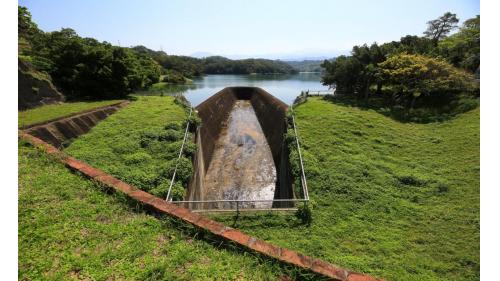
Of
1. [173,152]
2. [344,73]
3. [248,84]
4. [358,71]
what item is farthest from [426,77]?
[248,84]

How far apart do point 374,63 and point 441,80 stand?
6462 millimetres

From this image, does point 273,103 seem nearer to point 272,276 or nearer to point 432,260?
point 432,260

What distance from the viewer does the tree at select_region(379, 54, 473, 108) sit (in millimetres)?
20672

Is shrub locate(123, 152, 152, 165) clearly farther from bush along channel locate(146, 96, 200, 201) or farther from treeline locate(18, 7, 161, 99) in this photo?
treeline locate(18, 7, 161, 99)

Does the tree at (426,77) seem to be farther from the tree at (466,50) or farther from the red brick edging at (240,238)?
the red brick edging at (240,238)

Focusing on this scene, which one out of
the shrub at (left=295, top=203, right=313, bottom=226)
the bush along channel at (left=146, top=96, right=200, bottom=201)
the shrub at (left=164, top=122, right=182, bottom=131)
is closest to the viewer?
the shrub at (left=295, top=203, right=313, bottom=226)

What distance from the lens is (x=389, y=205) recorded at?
30.8 ft

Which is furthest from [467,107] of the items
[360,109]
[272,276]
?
[272,276]

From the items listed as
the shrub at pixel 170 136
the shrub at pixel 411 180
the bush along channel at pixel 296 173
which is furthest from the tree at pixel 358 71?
the shrub at pixel 170 136

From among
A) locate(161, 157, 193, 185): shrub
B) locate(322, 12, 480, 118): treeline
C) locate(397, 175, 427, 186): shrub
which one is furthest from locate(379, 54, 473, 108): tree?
locate(161, 157, 193, 185): shrub

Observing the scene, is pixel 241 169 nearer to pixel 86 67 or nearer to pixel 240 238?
pixel 240 238

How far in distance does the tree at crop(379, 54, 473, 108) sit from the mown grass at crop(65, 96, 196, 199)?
735 inches

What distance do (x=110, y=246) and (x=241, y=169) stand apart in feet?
40.2

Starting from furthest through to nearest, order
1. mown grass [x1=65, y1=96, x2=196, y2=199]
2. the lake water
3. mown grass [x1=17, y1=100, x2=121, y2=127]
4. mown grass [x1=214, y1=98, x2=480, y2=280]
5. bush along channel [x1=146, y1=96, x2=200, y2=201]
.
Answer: the lake water
mown grass [x1=17, y1=100, x2=121, y2=127]
mown grass [x1=65, y1=96, x2=196, y2=199]
bush along channel [x1=146, y1=96, x2=200, y2=201]
mown grass [x1=214, y1=98, x2=480, y2=280]
